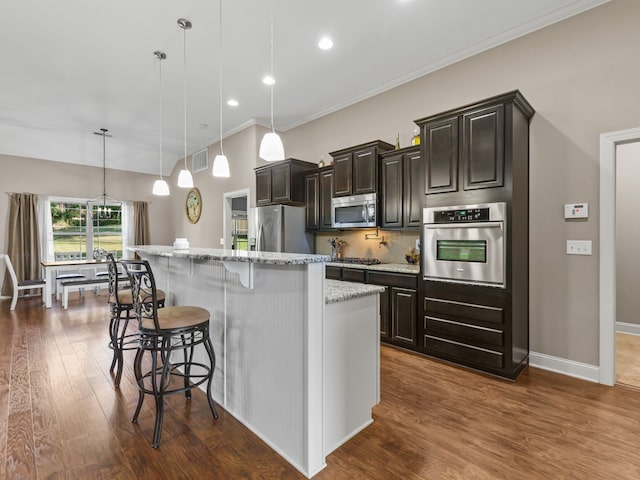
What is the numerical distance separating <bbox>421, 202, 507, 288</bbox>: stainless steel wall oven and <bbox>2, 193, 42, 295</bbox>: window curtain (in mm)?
7804

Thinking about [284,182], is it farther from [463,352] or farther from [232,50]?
[463,352]

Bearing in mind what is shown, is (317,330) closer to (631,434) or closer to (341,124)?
(631,434)

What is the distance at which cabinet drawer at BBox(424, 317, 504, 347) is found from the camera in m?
2.69

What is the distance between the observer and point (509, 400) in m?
2.34

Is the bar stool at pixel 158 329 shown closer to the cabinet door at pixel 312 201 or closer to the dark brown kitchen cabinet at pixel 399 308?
the dark brown kitchen cabinet at pixel 399 308

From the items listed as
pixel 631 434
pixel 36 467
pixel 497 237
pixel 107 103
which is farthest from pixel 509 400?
pixel 107 103

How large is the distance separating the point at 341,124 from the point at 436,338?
3.39m

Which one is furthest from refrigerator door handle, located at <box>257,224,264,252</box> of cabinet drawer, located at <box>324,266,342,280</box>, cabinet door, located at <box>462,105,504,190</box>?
cabinet door, located at <box>462,105,504,190</box>

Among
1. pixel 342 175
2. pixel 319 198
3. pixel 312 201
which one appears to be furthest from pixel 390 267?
pixel 312 201

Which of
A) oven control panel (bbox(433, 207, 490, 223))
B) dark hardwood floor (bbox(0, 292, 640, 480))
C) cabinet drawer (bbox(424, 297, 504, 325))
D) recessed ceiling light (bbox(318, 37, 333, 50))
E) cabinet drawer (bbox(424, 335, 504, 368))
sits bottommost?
dark hardwood floor (bbox(0, 292, 640, 480))

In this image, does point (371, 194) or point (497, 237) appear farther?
point (371, 194)

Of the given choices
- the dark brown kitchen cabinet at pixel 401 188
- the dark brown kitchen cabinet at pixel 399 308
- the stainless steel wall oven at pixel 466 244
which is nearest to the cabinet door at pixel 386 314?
the dark brown kitchen cabinet at pixel 399 308

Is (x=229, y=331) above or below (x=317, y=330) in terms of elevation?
below

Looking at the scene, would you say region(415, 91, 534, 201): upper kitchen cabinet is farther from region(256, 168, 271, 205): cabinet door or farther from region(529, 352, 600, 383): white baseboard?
region(256, 168, 271, 205): cabinet door
